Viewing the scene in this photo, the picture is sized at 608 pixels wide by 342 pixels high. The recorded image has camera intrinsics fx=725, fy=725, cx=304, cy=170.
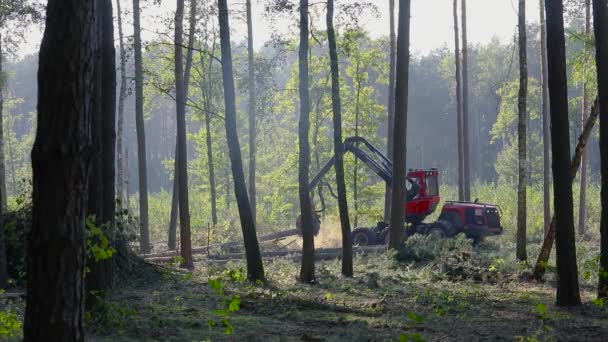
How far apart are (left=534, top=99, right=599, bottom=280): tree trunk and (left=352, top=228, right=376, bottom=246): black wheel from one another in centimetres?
1131

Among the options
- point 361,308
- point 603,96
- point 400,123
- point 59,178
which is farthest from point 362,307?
point 400,123

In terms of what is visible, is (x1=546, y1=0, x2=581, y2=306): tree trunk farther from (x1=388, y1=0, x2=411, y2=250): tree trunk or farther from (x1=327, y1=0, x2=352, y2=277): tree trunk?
(x1=388, y1=0, x2=411, y2=250): tree trunk

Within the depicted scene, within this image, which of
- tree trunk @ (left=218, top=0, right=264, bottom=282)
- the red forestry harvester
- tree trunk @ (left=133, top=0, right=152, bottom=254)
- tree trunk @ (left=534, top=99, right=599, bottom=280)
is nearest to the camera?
tree trunk @ (left=534, top=99, right=599, bottom=280)

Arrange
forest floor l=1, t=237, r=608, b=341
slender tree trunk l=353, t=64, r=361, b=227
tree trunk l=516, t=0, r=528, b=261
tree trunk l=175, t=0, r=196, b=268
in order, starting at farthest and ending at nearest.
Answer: slender tree trunk l=353, t=64, r=361, b=227 → tree trunk l=175, t=0, r=196, b=268 → tree trunk l=516, t=0, r=528, b=261 → forest floor l=1, t=237, r=608, b=341

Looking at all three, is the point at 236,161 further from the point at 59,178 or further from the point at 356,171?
the point at 356,171

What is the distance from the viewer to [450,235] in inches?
1027

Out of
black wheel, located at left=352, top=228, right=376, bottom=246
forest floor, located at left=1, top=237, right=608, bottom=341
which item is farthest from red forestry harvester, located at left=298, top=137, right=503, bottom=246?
forest floor, located at left=1, top=237, right=608, bottom=341

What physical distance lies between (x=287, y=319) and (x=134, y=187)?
86.1 metres

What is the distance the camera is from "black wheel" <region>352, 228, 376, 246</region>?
89.9 ft

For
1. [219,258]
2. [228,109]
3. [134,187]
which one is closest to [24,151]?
[134,187]

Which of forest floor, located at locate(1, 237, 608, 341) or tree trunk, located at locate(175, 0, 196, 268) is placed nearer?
forest floor, located at locate(1, 237, 608, 341)

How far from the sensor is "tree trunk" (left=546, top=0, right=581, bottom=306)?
451 inches

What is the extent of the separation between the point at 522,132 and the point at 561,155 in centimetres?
649

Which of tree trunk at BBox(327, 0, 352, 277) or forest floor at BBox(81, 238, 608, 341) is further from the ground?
tree trunk at BBox(327, 0, 352, 277)
